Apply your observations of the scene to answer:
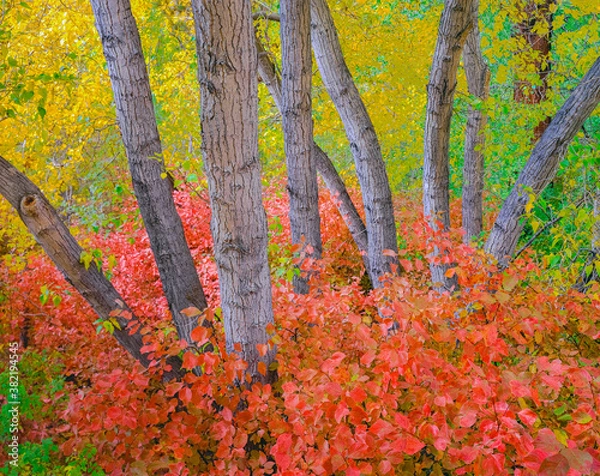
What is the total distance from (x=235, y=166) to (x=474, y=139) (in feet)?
16.0

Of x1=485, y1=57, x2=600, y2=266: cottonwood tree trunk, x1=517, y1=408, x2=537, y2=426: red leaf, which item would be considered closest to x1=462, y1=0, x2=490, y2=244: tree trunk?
x1=485, y1=57, x2=600, y2=266: cottonwood tree trunk

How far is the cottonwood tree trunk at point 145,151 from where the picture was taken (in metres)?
2.55

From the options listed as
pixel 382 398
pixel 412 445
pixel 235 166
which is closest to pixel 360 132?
pixel 235 166

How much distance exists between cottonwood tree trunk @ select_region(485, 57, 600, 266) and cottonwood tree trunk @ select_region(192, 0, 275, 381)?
189 centimetres

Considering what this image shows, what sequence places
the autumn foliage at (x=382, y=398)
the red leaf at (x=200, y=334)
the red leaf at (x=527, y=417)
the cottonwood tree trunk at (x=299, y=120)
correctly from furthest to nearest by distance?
the cottonwood tree trunk at (x=299, y=120), the red leaf at (x=200, y=334), the autumn foliage at (x=382, y=398), the red leaf at (x=527, y=417)

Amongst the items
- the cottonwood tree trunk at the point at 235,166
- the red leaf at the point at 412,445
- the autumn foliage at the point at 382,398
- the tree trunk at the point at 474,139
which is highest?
the tree trunk at the point at 474,139

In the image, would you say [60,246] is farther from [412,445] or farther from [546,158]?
[546,158]

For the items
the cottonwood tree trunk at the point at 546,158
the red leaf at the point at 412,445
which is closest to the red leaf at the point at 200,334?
the red leaf at the point at 412,445

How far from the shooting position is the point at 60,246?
255 cm

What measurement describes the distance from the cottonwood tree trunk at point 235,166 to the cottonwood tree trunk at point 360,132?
1.88 metres

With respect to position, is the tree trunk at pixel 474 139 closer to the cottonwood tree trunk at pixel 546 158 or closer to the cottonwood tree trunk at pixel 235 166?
the cottonwood tree trunk at pixel 546 158

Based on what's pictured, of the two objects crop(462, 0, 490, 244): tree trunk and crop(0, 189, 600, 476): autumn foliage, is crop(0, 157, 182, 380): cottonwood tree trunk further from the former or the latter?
crop(462, 0, 490, 244): tree trunk

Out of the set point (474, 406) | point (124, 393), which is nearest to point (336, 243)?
point (124, 393)

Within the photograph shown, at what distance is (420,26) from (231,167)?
5.72 m
